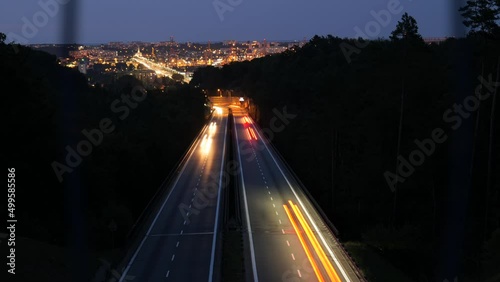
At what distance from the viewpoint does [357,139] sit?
146ft

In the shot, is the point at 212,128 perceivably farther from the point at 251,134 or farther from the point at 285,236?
the point at 285,236

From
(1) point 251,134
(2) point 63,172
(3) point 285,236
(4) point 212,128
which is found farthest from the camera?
(4) point 212,128

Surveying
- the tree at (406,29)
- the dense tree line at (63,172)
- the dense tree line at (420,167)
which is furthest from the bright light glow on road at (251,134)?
the tree at (406,29)

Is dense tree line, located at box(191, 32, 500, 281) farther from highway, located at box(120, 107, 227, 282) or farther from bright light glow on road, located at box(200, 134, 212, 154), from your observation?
bright light glow on road, located at box(200, 134, 212, 154)

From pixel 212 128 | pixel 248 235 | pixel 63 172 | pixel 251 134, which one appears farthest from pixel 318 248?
pixel 212 128

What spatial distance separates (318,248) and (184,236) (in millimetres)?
5991

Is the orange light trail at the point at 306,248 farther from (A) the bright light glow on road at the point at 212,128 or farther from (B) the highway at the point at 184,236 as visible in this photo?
(A) the bright light glow on road at the point at 212,128

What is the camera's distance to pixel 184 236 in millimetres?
26516

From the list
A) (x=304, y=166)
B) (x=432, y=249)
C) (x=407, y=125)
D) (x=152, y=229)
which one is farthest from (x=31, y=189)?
(x=304, y=166)

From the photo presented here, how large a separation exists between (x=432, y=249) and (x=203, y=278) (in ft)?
40.5

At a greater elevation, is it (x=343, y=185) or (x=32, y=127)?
(x=32, y=127)

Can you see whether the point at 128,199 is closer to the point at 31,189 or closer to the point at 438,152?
the point at 31,189

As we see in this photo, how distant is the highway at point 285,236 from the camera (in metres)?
20.5

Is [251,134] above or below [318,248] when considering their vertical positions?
above
